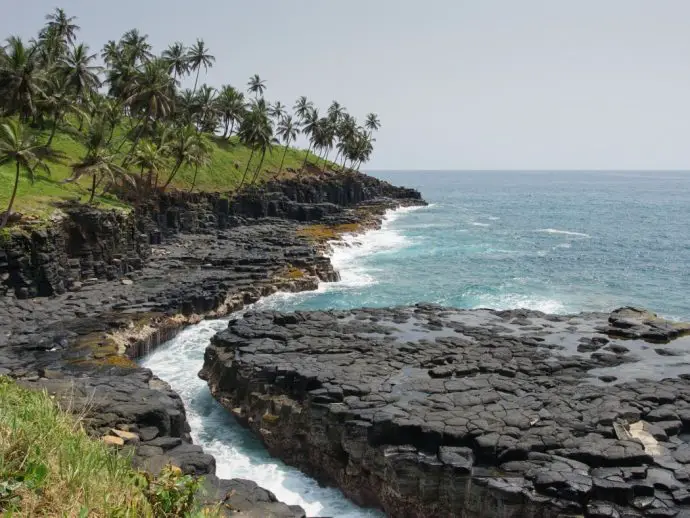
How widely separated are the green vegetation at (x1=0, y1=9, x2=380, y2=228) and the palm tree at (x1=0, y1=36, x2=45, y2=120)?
91 millimetres

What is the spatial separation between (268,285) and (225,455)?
2444 cm

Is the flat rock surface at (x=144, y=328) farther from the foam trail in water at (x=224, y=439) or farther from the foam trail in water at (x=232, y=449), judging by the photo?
the foam trail in water at (x=232, y=449)

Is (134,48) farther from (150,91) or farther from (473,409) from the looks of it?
(473,409)

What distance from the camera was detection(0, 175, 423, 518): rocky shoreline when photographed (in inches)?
719

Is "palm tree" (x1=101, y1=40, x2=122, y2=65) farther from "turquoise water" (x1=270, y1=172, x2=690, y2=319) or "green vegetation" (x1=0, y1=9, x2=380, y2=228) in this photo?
"turquoise water" (x1=270, y1=172, x2=690, y2=319)

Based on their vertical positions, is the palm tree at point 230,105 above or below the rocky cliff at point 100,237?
above

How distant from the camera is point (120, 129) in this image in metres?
84.9

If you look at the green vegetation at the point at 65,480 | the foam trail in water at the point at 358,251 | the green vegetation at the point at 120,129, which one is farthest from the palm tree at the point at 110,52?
the green vegetation at the point at 65,480

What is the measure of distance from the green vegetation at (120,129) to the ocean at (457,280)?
19.9 meters

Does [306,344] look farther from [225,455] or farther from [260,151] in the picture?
[260,151]

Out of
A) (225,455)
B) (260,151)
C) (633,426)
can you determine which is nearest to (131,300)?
(225,455)

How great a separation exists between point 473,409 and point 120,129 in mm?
78735

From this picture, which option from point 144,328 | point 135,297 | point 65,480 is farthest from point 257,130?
point 65,480

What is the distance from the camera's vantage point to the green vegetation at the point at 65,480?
7652 mm
